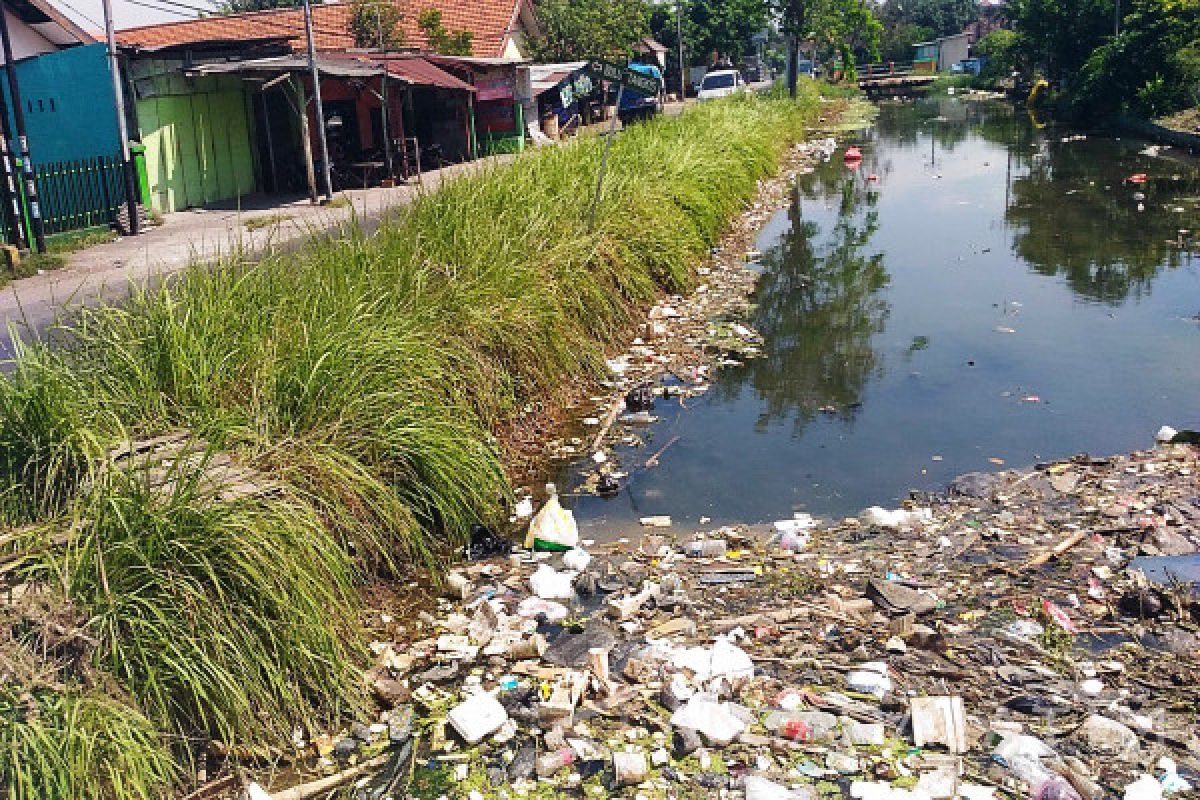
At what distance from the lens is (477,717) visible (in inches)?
145

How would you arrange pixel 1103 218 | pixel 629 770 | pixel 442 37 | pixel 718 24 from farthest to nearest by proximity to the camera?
1. pixel 718 24
2. pixel 442 37
3. pixel 1103 218
4. pixel 629 770

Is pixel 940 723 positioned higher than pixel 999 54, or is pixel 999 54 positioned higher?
pixel 999 54

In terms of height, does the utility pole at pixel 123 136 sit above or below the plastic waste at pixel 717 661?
above

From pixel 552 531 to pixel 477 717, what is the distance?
5.70 feet

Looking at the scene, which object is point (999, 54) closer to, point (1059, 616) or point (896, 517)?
point (896, 517)

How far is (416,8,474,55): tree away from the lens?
91.2 feet

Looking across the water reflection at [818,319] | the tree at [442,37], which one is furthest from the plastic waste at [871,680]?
the tree at [442,37]

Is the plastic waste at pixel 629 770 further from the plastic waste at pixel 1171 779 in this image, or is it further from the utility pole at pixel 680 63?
the utility pole at pixel 680 63

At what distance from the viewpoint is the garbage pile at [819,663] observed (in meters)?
3.39

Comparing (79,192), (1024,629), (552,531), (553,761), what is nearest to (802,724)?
(553,761)

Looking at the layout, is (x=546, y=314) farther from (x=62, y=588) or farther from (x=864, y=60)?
(x=864, y=60)

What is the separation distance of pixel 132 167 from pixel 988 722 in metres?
14.3

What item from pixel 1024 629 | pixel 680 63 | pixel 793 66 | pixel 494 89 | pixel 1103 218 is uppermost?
pixel 680 63

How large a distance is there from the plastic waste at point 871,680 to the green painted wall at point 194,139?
1520 cm
